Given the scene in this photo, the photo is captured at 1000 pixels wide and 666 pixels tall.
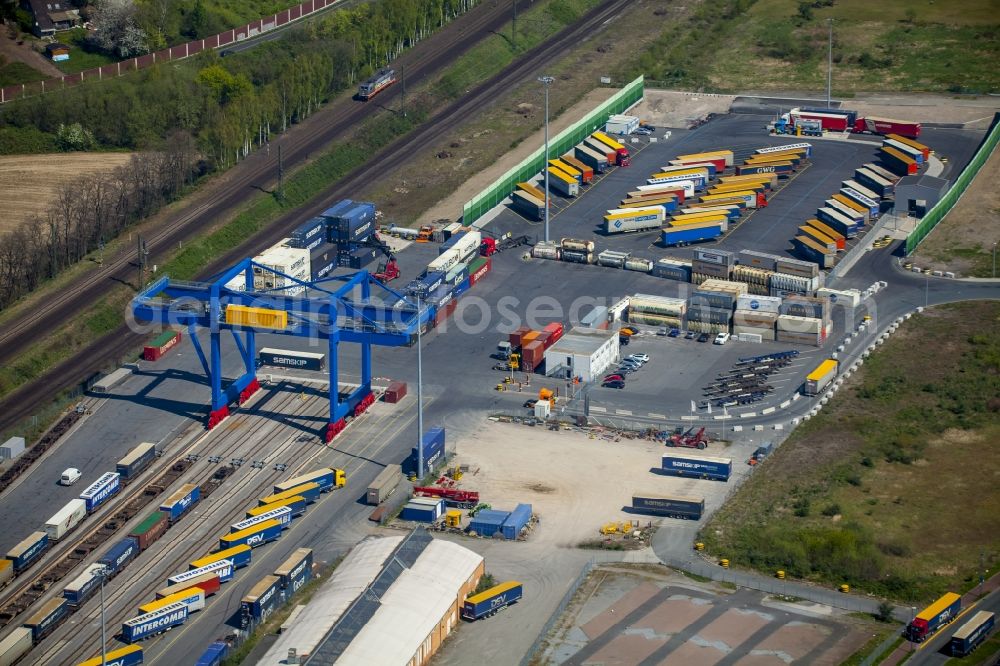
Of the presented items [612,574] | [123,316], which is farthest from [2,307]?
[612,574]

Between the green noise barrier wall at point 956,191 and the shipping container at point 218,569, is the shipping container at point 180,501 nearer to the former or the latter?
the shipping container at point 218,569

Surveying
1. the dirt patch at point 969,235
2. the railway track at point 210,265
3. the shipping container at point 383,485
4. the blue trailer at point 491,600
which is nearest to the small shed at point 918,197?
the dirt patch at point 969,235

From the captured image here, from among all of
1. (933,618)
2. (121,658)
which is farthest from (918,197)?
(121,658)

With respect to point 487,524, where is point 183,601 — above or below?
above

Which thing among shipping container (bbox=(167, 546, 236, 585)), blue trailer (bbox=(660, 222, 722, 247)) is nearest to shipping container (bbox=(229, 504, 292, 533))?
shipping container (bbox=(167, 546, 236, 585))

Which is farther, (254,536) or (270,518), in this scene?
(270,518)

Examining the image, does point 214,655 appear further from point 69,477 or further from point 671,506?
point 671,506

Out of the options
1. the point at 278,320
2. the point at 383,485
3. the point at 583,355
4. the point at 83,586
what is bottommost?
the point at 83,586
